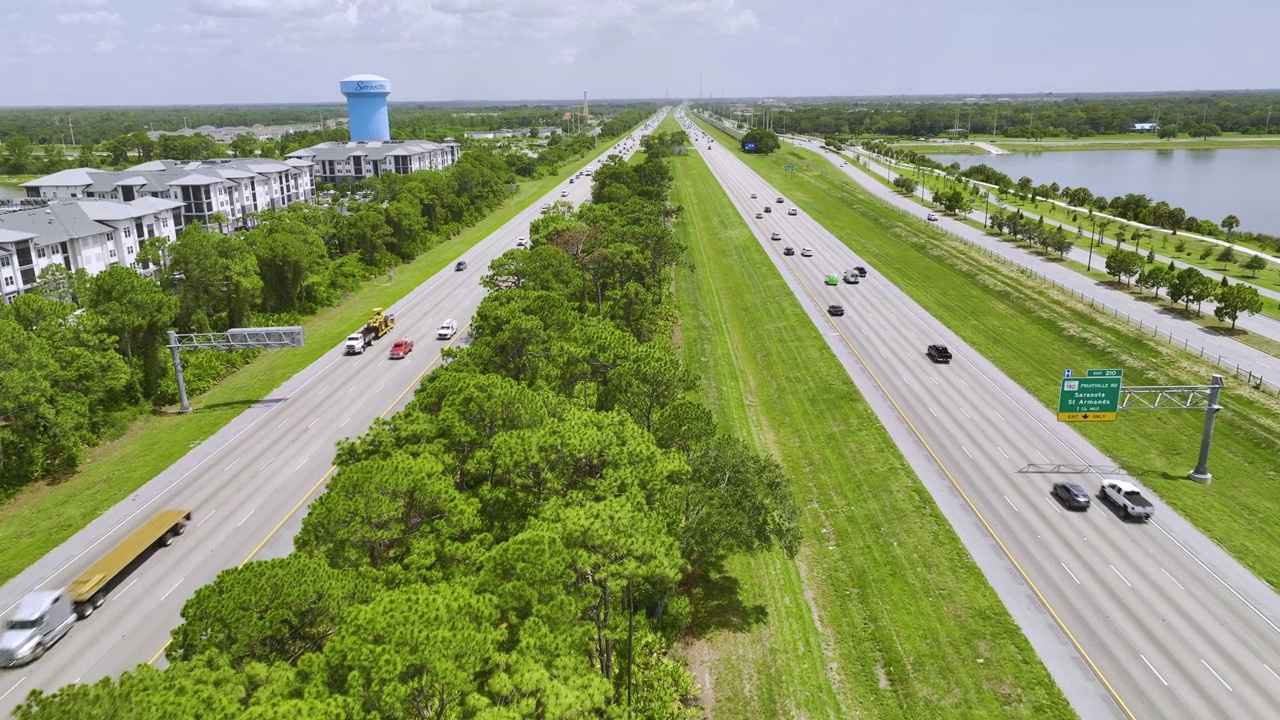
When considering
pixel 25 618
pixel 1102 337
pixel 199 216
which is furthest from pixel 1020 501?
pixel 199 216

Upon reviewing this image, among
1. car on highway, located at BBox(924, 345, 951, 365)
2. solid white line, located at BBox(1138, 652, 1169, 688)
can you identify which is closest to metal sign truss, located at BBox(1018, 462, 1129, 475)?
solid white line, located at BBox(1138, 652, 1169, 688)

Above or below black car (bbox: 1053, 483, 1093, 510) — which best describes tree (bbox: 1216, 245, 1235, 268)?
above

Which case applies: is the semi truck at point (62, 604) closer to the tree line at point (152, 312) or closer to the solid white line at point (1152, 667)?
the tree line at point (152, 312)

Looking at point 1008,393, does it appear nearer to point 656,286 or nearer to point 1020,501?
point 1020,501

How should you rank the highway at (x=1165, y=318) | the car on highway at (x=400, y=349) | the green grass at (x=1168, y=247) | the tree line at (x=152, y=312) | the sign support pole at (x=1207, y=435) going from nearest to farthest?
the sign support pole at (x=1207, y=435) → the tree line at (x=152, y=312) → the highway at (x=1165, y=318) → the car on highway at (x=400, y=349) → the green grass at (x=1168, y=247)

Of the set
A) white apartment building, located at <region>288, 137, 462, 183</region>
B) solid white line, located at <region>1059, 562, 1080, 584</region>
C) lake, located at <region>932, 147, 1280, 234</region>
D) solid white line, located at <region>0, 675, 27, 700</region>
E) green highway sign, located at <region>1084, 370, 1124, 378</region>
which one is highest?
white apartment building, located at <region>288, 137, 462, 183</region>

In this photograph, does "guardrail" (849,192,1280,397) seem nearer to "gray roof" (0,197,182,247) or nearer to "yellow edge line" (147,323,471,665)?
"yellow edge line" (147,323,471,665)

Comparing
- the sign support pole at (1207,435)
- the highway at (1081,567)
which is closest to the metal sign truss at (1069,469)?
the highway at (1081,567)
